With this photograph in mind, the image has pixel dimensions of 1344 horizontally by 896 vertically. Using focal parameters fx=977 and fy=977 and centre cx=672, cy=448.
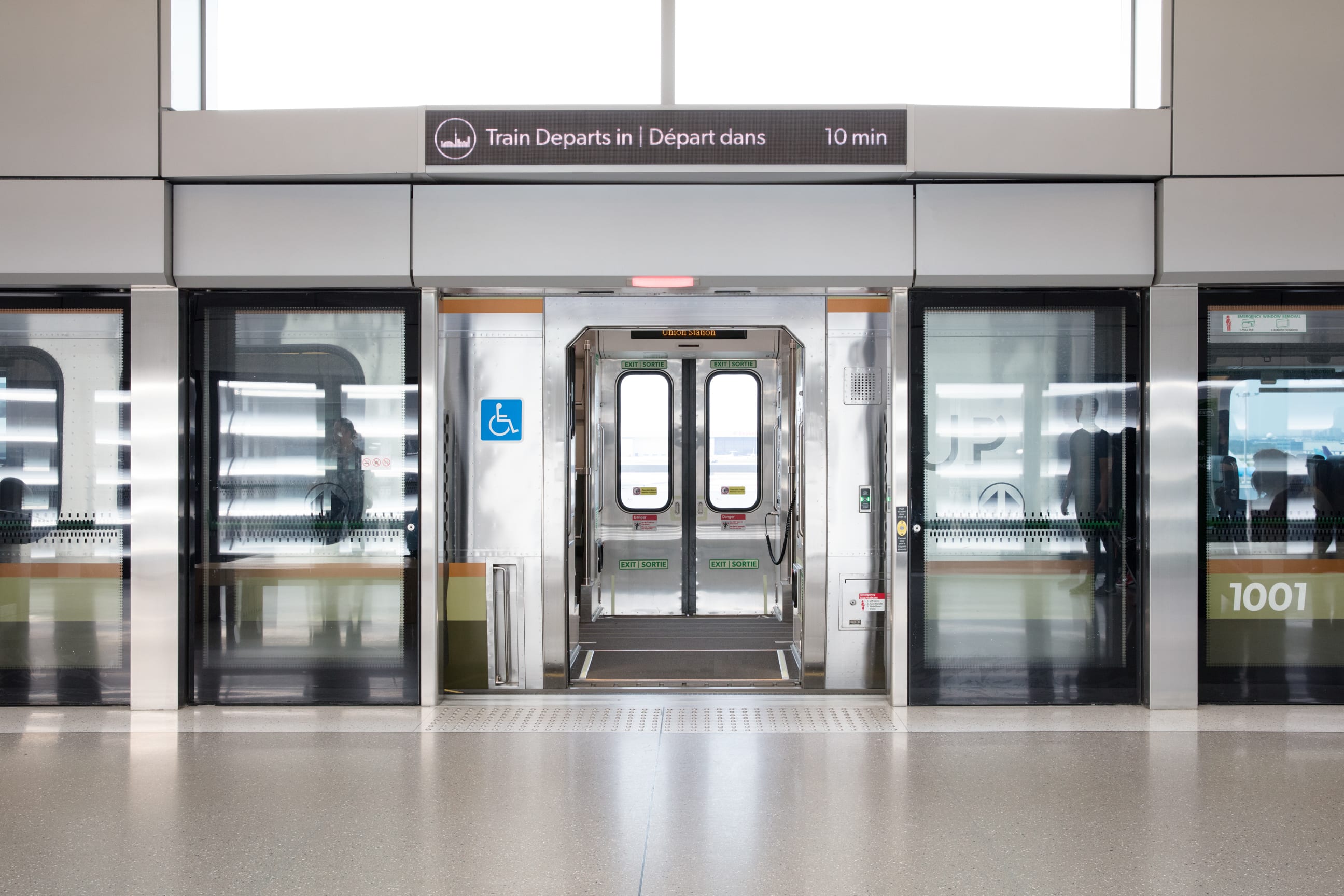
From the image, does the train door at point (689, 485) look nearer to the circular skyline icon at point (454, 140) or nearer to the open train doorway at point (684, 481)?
the open train doorway at point (684, 481)

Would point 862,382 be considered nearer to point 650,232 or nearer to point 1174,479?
point 650,232

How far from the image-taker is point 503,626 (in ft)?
18.4

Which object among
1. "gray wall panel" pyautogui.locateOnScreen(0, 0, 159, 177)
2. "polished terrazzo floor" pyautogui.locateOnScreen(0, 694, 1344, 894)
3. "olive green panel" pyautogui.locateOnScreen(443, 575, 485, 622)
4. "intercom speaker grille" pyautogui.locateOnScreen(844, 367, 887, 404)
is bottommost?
"polished terrazzo floor" pyautogui.locateOnScreen(0, 694, 1344, 894)

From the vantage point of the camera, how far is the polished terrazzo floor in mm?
3307

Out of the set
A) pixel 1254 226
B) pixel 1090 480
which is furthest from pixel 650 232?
pixel 1254 226

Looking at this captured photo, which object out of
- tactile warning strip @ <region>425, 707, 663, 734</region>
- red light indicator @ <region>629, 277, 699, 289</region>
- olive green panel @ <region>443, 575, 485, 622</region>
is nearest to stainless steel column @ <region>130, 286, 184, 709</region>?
olive green panel @ <region>443, 575, 485, 622</region>

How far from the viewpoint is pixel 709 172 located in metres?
4.90

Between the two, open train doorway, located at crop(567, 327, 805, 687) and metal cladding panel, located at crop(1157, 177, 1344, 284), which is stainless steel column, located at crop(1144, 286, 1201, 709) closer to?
metal cladding panel, located at crop(1157, 177, 1344, 284)

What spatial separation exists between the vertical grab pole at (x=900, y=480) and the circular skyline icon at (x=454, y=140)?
2.40 meters

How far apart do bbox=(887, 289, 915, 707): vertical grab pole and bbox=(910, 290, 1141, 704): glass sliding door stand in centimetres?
5

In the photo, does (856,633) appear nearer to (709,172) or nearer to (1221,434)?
(1221,434)

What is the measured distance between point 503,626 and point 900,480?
2.39m

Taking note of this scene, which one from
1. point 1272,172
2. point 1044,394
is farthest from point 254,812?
point 1272,172

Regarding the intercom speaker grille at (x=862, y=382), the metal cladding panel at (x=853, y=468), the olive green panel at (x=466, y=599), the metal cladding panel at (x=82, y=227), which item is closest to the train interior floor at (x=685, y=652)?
the metal cladding panel at (x=853, y=468)
